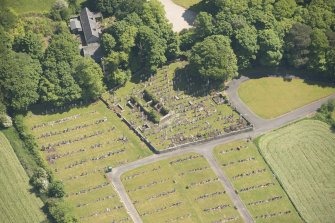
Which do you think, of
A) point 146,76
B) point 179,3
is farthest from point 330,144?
point 179,3

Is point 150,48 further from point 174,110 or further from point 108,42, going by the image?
point 174,110

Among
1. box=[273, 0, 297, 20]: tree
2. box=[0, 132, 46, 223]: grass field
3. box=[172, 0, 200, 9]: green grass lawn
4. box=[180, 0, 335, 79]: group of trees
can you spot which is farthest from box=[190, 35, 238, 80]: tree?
box=[0, 132, 46, 223]: grass field

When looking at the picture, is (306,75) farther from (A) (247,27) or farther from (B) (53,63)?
(B) (53,63)

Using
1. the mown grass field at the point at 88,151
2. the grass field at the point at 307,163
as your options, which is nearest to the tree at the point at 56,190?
the mown grass field at the point at 88,151

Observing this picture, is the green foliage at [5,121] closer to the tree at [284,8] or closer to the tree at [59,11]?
the tree at [59,11]

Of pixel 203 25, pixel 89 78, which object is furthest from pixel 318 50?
pixel 89 78

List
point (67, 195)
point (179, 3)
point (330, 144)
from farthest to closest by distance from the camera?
point (179, 3) → point (330, 144) → point (67, 195)
